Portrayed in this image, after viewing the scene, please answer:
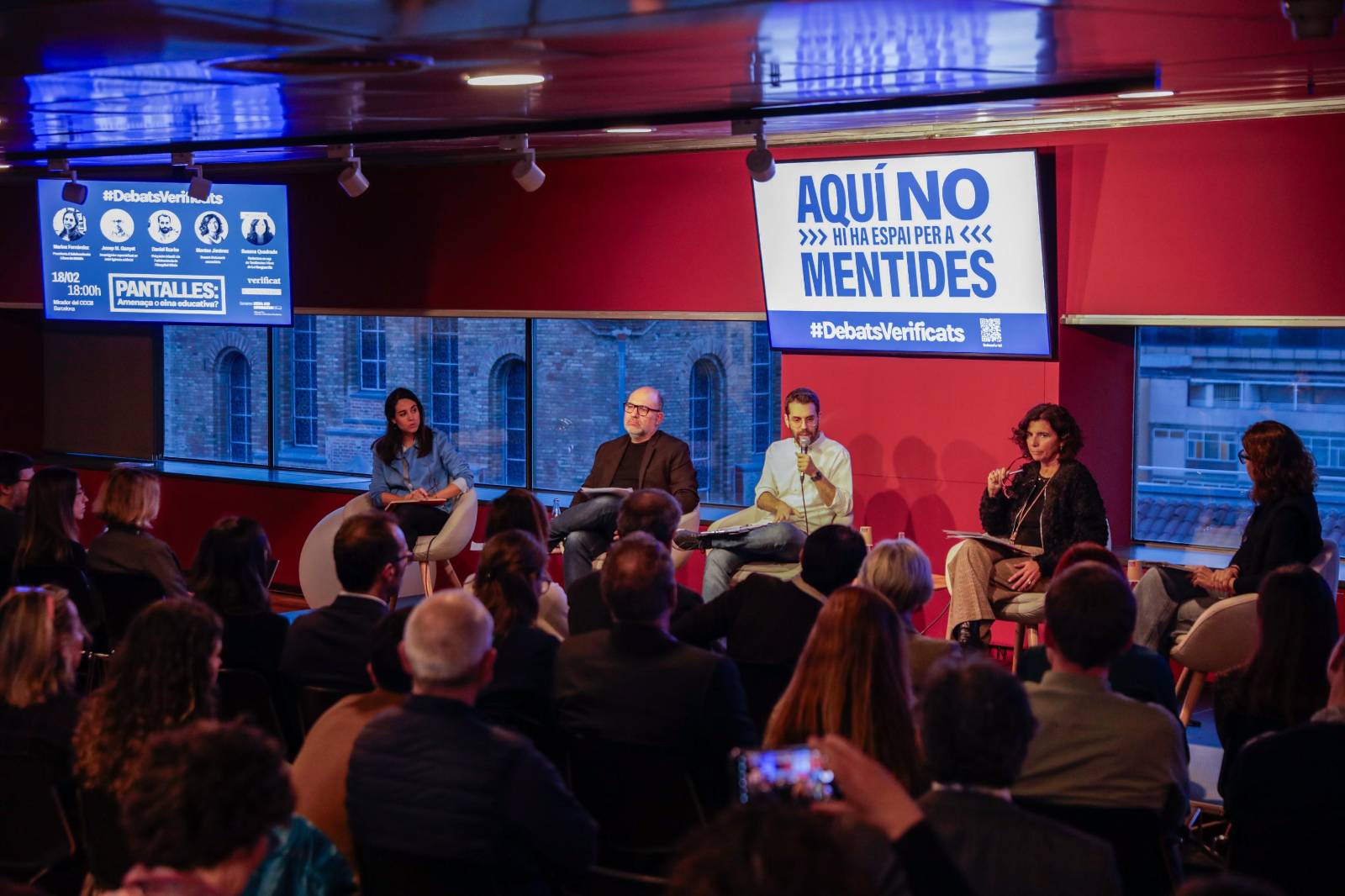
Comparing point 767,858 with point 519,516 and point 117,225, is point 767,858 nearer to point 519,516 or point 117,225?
A: point 519,516

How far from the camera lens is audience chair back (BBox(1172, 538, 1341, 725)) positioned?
5840 mm

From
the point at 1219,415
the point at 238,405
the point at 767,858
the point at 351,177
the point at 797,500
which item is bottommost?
the point at 767,858

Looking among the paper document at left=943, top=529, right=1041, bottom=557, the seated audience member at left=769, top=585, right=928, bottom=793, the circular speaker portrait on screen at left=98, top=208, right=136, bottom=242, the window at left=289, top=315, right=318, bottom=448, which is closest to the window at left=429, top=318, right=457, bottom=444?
the window at left=289, top=315, right=318, bottom=448

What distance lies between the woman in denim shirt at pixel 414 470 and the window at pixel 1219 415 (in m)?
3.90

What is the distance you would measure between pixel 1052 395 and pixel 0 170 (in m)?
8.11

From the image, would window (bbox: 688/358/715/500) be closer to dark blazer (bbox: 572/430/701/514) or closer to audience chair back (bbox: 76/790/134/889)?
dark blazer (bbox: 572/430/701/514)

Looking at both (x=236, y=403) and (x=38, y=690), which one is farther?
(x=236, y=403)

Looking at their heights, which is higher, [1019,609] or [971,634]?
[1019,609]

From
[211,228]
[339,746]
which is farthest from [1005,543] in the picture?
[211,228]

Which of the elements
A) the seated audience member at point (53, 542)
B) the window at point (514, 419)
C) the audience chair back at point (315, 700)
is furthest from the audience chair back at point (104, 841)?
the window at point (514, 419)

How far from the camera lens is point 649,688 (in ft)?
12.0

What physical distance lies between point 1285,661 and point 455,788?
231cm

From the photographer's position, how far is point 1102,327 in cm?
746

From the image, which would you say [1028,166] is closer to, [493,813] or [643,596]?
[643,596]
